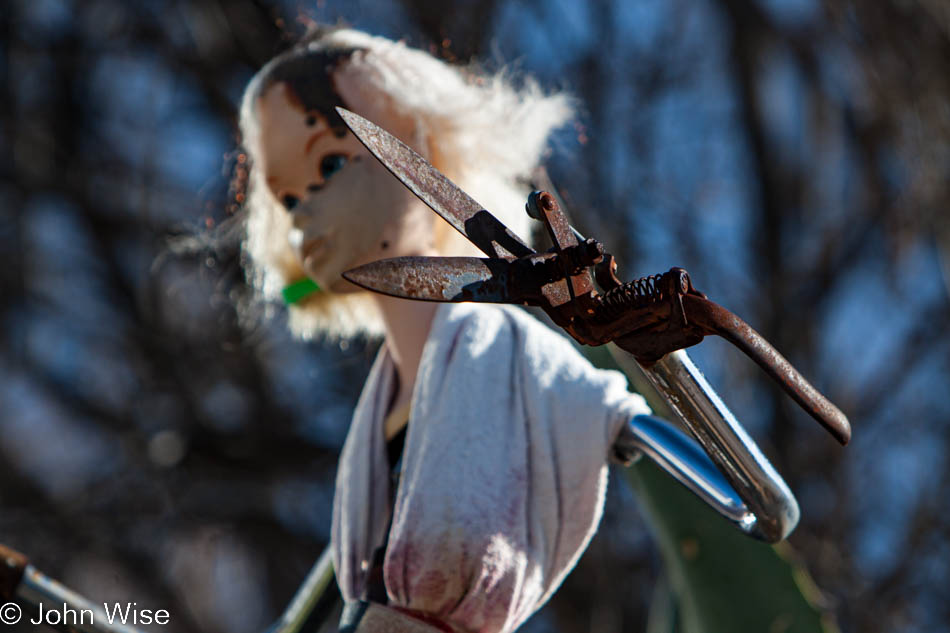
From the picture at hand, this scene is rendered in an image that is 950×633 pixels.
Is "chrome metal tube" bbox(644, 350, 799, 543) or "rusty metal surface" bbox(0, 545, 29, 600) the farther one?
"rusty metal surface" bbox(0, 545, 29, 600)

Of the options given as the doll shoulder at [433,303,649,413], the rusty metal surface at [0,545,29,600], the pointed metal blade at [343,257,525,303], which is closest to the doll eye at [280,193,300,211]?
the doll shoulder at [433,303,649,413]

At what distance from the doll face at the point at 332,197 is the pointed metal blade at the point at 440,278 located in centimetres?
38

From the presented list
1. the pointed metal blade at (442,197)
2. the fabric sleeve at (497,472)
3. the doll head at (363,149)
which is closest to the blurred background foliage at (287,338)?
the doll head at (363,149)

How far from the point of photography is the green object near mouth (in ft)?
3.87

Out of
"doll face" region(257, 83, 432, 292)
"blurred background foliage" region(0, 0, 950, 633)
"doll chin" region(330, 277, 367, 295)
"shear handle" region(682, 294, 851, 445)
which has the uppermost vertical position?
"blurred background foliage" region(0, 0, 950, 633)

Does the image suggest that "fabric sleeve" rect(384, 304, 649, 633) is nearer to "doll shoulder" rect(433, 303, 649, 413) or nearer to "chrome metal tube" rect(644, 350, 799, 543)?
"doll shoulder" rect(433, 303, 649, 413)

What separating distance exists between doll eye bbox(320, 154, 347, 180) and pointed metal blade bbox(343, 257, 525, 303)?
428 millimetres

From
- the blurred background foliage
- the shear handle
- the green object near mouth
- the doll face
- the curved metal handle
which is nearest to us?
the shear handle

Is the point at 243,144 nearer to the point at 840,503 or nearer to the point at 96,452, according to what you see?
the point at 96,452

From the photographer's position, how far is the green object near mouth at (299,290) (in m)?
1.18

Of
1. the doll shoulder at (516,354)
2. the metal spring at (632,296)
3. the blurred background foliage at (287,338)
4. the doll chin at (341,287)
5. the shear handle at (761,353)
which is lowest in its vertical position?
the shear handle at (761,353)

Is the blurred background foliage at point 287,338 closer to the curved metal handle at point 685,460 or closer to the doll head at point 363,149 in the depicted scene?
the doll head at point 363,149

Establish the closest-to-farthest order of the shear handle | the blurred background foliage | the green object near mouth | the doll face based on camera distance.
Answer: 1. the shear handle
2. the doll face
3. the green object near mouth
4. the blurred background foliage

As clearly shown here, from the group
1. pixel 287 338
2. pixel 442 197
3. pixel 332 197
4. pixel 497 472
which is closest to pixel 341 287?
pixel 332 197
